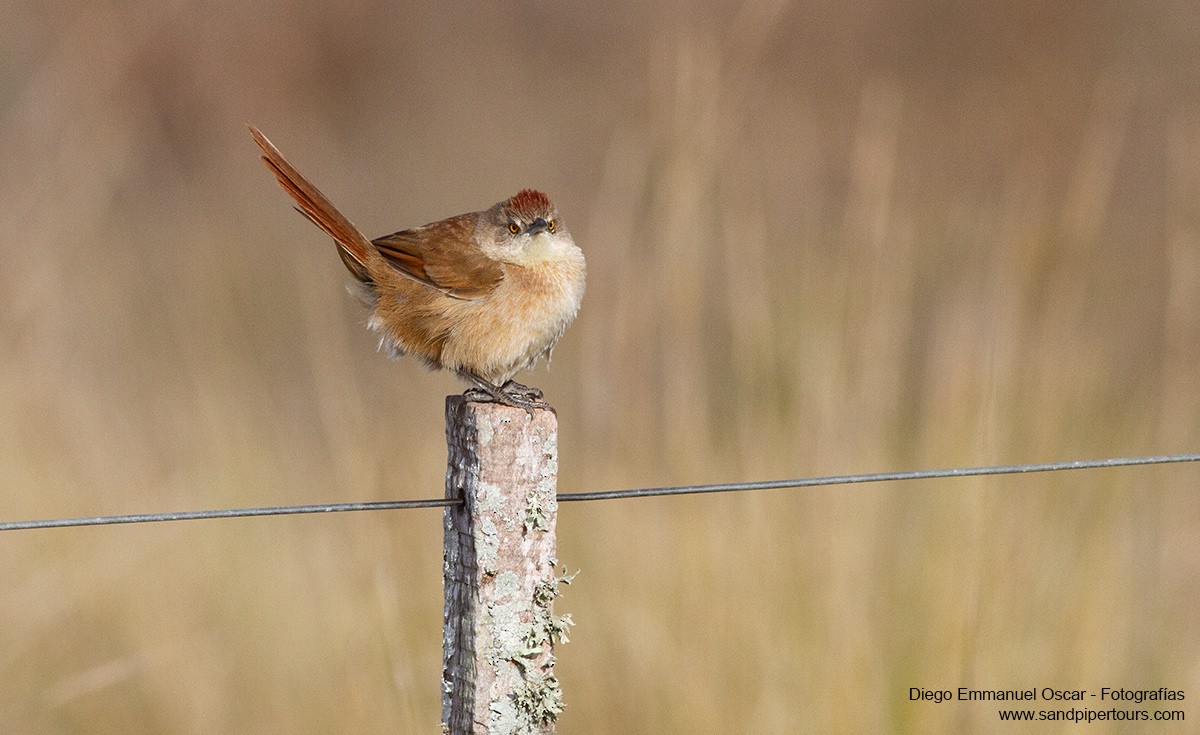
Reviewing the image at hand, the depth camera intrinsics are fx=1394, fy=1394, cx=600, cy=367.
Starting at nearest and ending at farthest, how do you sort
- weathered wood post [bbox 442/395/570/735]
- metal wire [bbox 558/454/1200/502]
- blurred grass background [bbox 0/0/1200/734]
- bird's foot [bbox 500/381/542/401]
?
1. weathered wood post [bbox 442/395/570/735]
2. metal wire [bbox 558/454/1200/502]
3. bird's foot [bbox 500/381/542/401]
4. blurred grass background [bbox 0/0/1200/734]

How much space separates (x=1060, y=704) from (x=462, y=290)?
1645mm

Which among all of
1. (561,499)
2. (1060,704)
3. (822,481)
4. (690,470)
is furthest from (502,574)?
(1060,704)

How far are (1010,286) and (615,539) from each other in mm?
1162

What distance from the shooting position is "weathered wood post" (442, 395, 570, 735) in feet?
7.07

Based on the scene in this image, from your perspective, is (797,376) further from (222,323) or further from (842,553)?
(222,323)

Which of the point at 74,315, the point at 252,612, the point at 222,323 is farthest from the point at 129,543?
the point at 74,315

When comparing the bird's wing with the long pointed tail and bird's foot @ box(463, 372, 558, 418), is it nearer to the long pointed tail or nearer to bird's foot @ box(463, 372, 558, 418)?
the long pointed tail

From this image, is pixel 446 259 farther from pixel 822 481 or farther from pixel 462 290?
pixel 822 481

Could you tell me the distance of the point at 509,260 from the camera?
329 cm

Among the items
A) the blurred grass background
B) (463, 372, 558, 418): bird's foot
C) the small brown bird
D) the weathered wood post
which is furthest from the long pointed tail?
the weathered wood post

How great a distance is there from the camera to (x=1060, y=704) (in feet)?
10.3

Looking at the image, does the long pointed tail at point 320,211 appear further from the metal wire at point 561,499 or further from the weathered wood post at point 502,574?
the weathered wood post at point 502,574

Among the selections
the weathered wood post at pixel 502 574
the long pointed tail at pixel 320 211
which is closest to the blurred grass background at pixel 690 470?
the long pointed tail at pixel 320 211

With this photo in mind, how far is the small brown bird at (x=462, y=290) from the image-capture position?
3.11 meters
